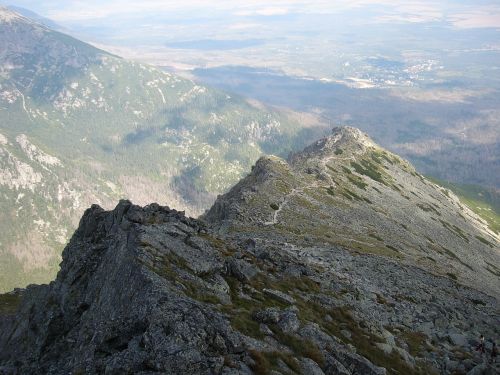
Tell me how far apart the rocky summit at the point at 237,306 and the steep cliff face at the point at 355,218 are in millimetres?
1275

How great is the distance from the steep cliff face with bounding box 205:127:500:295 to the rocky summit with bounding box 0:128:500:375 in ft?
4.18

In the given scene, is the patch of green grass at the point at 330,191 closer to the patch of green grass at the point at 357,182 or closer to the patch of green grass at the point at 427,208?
the patch of green grass at the point at 357,182

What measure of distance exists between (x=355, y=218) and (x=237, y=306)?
253 ft

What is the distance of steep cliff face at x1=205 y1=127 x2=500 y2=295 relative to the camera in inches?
3418

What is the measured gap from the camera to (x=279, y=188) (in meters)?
112

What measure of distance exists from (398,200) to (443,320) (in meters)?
100

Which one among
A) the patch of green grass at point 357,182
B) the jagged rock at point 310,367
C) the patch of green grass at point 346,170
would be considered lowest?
the patch of green grass at point 357,182

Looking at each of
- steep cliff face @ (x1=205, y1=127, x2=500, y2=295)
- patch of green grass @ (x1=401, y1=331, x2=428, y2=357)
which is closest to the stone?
patch of green grass @ (x1=401, y1=331, x2=428, y2=357)

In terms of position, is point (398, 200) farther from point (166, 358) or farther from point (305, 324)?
point (166, 358)

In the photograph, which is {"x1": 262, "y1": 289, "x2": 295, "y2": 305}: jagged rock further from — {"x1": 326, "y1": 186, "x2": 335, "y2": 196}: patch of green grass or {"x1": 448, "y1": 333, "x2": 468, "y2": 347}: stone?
{"x1": 326, "y1": 186, "x2": 335, "y2": 196}: patch of green grass

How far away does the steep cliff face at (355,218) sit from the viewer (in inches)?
3418

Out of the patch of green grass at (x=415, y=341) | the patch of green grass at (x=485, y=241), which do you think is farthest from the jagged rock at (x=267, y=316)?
the patch of green grass at (x=485, y=241)

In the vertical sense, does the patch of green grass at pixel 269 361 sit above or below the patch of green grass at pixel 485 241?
above

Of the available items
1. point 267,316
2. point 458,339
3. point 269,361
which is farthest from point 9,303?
point 458,339
